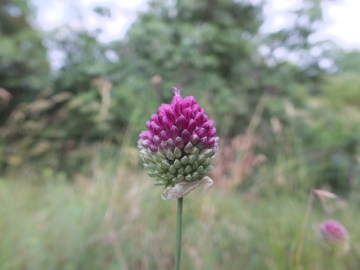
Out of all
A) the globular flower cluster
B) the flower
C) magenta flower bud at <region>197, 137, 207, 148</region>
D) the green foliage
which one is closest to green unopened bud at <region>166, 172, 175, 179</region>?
the globular flower cluster

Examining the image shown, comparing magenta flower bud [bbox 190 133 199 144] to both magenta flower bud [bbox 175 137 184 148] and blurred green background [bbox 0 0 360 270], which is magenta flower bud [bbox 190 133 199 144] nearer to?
magenta flower bud [bbox 175 137 184 148]

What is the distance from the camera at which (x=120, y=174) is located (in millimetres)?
2877

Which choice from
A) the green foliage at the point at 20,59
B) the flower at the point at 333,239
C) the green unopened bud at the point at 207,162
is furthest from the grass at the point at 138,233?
the green foliage at the point at 20,59

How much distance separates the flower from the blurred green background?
0.65 m

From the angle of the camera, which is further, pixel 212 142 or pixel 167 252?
pixel 167 252

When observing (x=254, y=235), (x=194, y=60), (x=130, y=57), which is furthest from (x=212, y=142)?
(x=130, y=57)

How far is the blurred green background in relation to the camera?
84.8 inches

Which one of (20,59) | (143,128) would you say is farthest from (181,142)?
(20,59)

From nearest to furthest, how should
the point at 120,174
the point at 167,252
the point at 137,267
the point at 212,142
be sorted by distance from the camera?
1. the point at 212,142
2. the point at 137,267
3. the point at 167,252
4. the point at 120,174

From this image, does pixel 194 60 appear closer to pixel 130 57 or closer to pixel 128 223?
pixel 130 57

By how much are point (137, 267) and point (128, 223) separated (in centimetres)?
40

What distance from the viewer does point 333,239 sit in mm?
1345

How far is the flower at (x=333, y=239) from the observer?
4.39 feet

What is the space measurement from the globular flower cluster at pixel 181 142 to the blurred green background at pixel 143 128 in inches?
44.5
